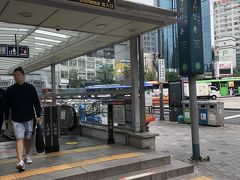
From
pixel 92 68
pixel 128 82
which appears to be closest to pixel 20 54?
pixel 92 68

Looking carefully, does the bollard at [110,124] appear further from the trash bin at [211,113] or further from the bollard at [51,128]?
the trash bin at [211,113]

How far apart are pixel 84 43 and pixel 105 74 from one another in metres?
1.37

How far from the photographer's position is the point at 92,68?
10.7 m

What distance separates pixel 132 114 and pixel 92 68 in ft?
12.2

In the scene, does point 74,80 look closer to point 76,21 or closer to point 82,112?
point 82,112

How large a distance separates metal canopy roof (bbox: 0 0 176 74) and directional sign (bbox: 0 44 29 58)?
27 cm

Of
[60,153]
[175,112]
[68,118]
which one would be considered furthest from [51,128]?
[175,112]

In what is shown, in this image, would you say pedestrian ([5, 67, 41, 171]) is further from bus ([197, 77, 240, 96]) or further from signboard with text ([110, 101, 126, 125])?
bus ([197, 77, 240, 96])

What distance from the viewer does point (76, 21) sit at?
6.42m

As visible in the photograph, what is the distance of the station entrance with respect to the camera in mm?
5730

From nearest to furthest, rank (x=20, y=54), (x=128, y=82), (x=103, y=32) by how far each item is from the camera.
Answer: (x=103, y=32)
(x=128, y=82)
(x=20, y=54)

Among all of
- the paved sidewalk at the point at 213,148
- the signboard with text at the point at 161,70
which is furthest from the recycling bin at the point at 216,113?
the signboard with text at the point at 161,70

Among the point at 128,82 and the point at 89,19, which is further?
the point at 128,82

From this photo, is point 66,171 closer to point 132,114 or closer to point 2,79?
point 132,114
